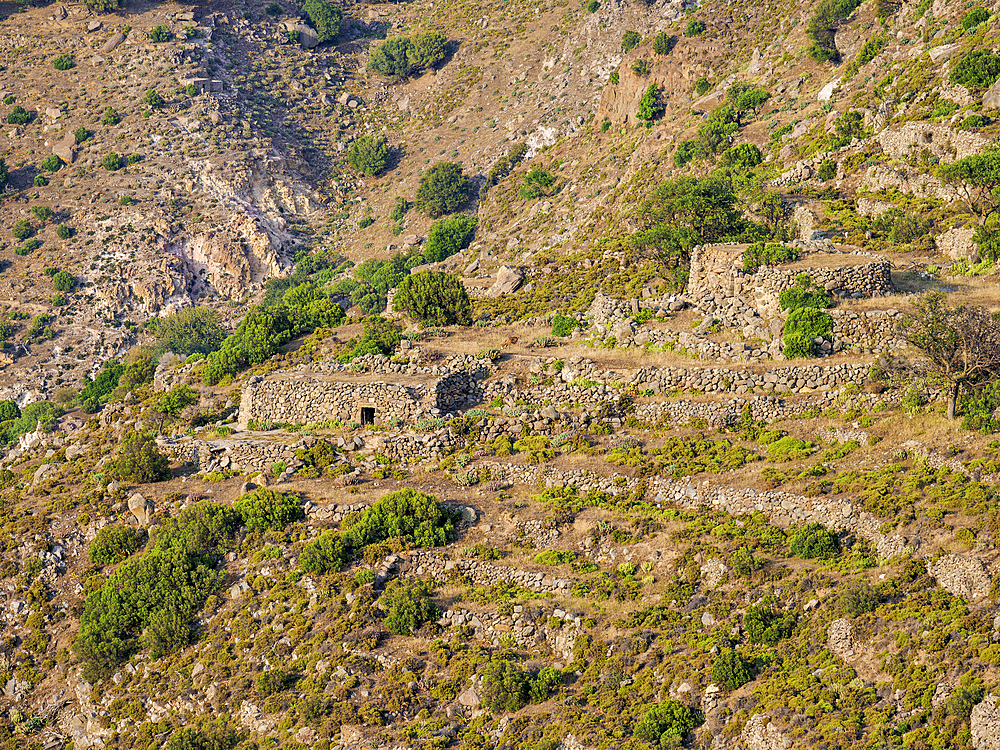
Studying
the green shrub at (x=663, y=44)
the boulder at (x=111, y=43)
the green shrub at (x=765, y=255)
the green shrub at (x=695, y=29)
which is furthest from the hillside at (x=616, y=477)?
the boulder at (x=111, y=43)

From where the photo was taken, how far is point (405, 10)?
507 feet

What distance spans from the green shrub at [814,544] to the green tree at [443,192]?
85.4 meters

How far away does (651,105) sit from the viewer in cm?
9681

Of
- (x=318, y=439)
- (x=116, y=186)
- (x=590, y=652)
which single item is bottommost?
(x=590, y=652)

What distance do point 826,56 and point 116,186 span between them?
78035 mm

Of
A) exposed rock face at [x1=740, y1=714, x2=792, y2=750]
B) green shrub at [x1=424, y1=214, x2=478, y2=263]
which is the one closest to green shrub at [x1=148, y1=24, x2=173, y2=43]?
green shrub at [x1=424, y1=214, x2=478, y2=263]

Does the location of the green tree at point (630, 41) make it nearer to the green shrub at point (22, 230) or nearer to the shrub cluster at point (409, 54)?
the shrub cluster at point (409, 54)

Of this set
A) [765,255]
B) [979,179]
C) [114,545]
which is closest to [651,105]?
[979,179]

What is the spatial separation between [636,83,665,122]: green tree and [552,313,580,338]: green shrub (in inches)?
1947

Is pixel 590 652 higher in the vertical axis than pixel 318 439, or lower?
lower

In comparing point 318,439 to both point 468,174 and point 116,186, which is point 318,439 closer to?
point 468,174

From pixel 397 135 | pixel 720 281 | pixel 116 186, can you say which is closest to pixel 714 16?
pixel 397 135

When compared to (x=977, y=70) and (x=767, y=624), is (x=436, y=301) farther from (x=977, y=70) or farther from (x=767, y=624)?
(x=977, y=70)

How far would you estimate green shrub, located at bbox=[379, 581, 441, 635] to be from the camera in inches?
1239
